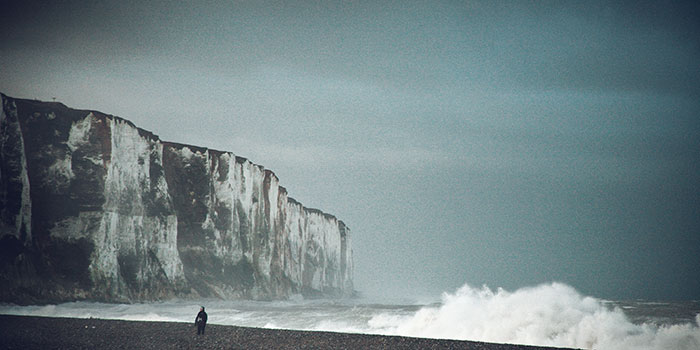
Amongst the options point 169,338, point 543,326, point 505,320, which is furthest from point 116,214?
point 543,326

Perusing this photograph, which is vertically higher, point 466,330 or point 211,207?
point 211,207

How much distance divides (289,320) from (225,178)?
2369 centimetres

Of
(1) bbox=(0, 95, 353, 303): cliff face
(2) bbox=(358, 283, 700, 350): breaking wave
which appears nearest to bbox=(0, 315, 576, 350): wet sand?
(2) bbox=(358, 283, 700, 350): breaking wave

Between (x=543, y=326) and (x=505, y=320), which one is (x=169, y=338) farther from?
(x=543, y=326)

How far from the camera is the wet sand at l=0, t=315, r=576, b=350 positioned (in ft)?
58.4

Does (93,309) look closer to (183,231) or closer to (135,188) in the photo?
(135,188)

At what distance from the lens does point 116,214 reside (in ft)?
117

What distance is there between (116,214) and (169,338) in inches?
728

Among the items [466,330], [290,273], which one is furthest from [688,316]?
[290,273]

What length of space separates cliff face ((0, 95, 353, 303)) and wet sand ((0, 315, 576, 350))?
8831 mm

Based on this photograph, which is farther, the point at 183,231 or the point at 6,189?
the point at 183,231

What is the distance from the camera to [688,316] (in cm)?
2936

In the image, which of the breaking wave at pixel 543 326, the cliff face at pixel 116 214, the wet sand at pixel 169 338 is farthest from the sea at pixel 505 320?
the wet sand at pixel 169 338

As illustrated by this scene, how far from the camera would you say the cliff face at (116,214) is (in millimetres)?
30578
